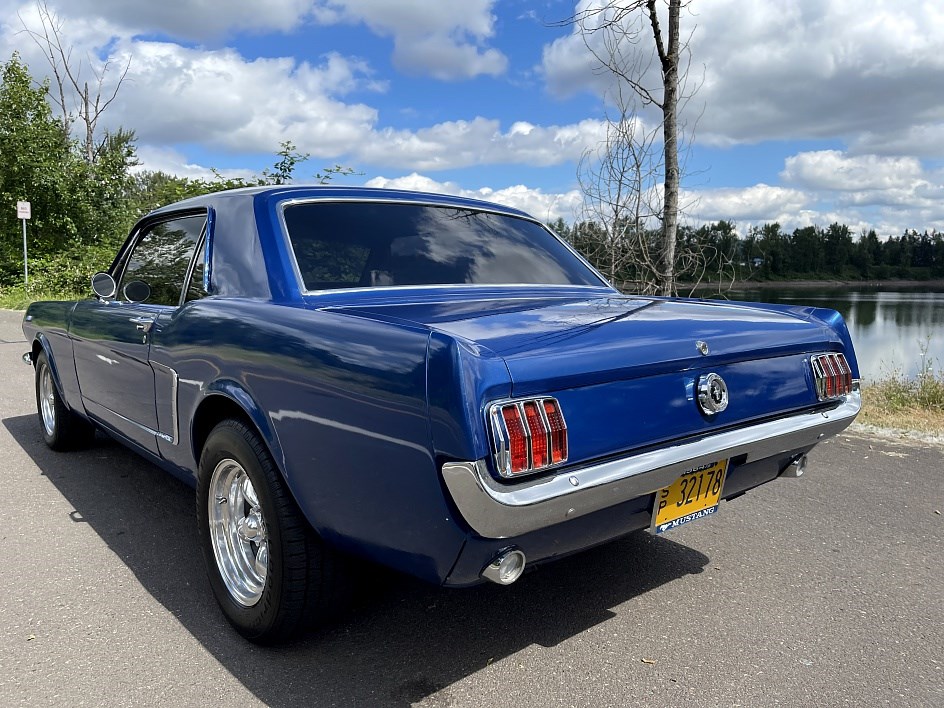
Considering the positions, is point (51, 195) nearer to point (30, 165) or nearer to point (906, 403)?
point (30, 165)

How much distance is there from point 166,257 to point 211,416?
1158 mm

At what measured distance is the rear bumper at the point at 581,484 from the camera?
1.77 meters

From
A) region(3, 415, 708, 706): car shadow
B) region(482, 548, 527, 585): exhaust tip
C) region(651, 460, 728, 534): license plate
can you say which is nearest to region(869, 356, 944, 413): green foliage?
region(3, 415, 708, 706): car shadow

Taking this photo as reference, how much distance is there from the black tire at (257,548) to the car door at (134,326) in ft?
2.01

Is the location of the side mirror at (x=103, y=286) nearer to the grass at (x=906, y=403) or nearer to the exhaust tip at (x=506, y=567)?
the exhaust tip at (x=506, y=567)

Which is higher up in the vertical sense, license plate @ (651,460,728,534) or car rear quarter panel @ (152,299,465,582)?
car rear quarter panel @ (152,299,465,582)

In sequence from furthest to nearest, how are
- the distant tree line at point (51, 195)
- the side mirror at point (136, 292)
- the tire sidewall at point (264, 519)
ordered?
the distant tree line at point (51, 195) < the side mirror at point (136, 292) < the tire sidewall at point (264, 519)

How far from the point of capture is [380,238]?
299 cm

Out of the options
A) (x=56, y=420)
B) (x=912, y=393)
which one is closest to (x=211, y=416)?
(x=56, y=420)

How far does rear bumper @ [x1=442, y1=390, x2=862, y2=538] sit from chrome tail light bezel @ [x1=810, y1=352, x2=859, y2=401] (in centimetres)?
29

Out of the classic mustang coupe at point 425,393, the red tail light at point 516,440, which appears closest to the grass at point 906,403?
the classic mustang coupe at point 425,393

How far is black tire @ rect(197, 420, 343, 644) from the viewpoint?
92.0 inches

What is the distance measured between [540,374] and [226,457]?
4.31 ft

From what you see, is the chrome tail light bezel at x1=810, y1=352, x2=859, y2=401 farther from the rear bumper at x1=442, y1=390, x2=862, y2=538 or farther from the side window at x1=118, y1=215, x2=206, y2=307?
the side window at x1=118, y1=215, x2=206, y2=307
